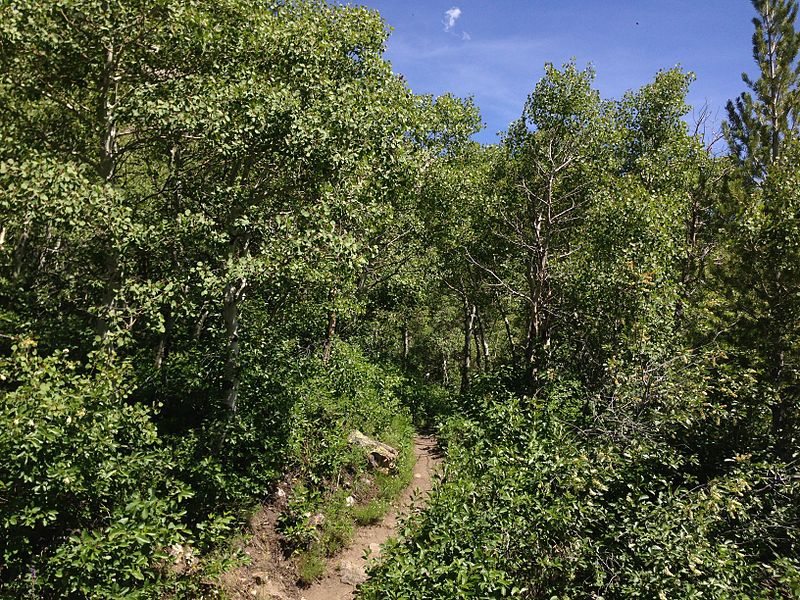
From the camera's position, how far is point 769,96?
17.5 meters

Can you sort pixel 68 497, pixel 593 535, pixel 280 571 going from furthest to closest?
pixel 280 571
pixel 593 535
pixel 68 497

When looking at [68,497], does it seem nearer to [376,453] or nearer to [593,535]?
[593,535]

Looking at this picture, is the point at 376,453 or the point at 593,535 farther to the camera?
the point at 376,453

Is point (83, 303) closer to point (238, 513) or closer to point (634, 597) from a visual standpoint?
point (238, 513)

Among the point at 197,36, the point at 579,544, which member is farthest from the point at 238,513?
the point at 197,36

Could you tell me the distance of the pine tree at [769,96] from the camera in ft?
52.5

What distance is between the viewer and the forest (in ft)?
24.1

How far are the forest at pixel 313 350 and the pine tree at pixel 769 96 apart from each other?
0.10 meters

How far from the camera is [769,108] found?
17188 mm

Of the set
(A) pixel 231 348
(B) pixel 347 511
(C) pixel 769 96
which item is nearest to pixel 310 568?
(B) pixel 347 511

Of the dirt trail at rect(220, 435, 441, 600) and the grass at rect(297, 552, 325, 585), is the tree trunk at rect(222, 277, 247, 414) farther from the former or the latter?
the grass at rect(297, 552, 325, 585)

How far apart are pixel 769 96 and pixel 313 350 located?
61.5ft

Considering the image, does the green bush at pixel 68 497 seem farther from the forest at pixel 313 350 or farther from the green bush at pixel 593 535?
the green bush at pixel 593 535

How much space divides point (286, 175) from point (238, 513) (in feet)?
26.5
